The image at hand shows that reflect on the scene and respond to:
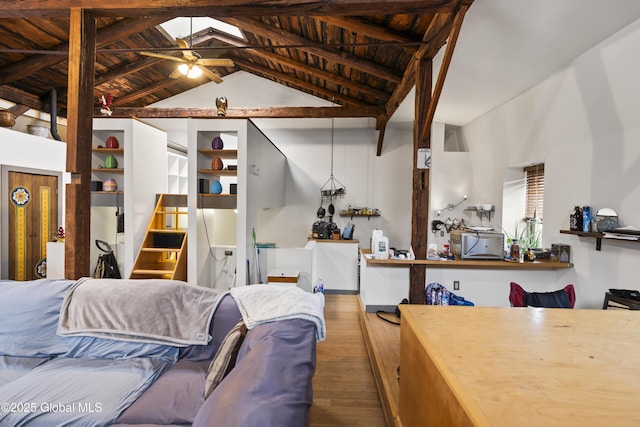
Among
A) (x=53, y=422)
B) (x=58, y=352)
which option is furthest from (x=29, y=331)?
(x=53, y=422)

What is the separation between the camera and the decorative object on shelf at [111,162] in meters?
4.52

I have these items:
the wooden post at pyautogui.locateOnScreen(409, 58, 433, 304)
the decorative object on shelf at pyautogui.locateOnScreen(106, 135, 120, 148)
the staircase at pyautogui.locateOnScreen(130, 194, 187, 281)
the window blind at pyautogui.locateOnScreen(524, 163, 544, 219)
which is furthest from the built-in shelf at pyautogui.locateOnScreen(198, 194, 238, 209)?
the window blind at pyautogui.locateOnScreen(524, 163, 544, 219)

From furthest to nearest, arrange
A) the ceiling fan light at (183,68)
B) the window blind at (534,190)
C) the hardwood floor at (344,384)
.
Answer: the window blind at (534,190)
the ceiling fan light at (183,68)
the hardwood floor at (344,384)

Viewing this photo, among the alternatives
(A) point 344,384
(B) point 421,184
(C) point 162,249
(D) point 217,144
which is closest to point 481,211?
(B) point 421,184

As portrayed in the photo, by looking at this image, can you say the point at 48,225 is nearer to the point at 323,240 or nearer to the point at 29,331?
the point at 29,331

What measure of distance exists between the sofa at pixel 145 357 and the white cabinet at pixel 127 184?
2.35 metres

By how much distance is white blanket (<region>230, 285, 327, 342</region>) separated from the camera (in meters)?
1.83

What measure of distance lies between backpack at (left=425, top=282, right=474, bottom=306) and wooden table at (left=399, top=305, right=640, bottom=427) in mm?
1804

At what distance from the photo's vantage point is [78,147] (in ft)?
8.27

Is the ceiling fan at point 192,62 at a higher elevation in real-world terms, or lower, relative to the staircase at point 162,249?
higher

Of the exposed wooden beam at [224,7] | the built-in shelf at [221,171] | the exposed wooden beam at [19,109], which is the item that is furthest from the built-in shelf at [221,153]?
the exposed wooden beam at [19,109]

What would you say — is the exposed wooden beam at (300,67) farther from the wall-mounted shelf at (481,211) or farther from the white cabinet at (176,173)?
the white cabinet at (176,173)

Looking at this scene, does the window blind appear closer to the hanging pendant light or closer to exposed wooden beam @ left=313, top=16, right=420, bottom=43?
exposed wooden beam @ left=313, top=16, right=420, bottom=43

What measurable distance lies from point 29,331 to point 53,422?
3.00ft
